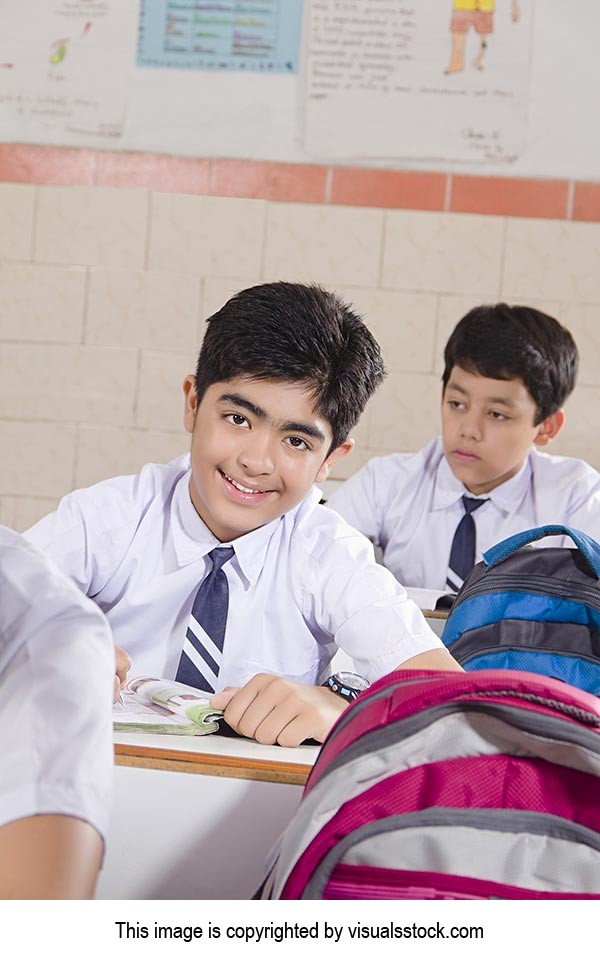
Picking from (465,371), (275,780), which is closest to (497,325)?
(465,371)

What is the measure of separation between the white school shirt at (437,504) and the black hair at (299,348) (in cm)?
106

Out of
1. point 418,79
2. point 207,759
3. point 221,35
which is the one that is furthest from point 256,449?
point 221,35

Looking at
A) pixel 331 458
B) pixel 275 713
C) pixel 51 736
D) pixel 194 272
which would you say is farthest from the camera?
pixel 194 272

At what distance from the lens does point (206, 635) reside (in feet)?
4.89

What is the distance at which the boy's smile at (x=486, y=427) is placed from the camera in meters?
2.53

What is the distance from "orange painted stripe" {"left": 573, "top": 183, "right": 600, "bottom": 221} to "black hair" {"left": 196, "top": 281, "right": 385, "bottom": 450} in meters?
1.90

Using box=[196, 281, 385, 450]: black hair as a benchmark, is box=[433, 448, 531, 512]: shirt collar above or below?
below

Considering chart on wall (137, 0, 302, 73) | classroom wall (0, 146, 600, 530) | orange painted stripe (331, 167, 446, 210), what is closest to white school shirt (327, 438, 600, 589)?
classroom wall (0, 146, 600, 530)

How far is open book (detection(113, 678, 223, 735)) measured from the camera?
972 millimetres

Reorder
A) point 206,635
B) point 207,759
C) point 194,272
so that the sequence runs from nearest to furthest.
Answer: point 207,759
point 206,635
point 194,272

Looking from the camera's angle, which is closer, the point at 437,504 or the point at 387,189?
the point at 437,504

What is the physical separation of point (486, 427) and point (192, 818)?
1.78 m

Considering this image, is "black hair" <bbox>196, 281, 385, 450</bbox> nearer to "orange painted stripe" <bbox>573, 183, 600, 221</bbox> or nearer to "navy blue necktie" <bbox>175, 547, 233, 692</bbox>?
Answer: "navy blue necktie" <bbox>175, 547, 233, 692</bbox>

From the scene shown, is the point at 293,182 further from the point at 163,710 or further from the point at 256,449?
the point at 163,710
